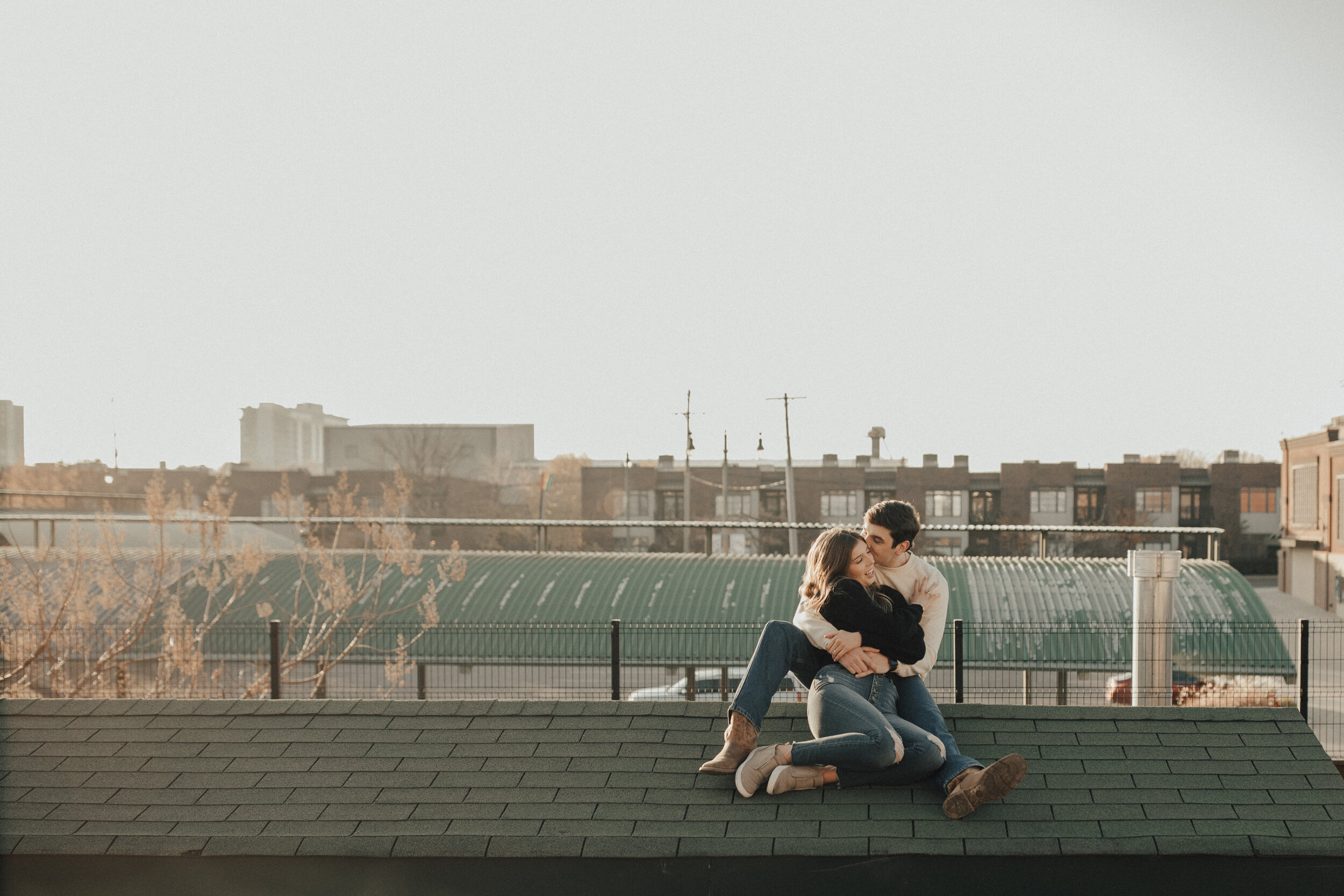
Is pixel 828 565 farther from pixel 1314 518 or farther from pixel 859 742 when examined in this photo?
pixel 1314 518

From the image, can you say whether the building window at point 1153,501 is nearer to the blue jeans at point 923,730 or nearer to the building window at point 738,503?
the building window at point 738,503

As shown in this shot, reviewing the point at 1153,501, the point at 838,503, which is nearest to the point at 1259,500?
the point at 1153,501

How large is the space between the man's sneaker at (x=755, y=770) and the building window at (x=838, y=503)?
198 feet

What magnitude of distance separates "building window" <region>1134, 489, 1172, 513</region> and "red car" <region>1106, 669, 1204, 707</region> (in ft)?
155

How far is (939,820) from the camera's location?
5148mm

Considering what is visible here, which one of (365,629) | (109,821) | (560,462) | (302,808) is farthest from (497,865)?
(560,462)

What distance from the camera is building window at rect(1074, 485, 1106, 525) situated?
63.8 m

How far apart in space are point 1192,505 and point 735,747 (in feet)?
226

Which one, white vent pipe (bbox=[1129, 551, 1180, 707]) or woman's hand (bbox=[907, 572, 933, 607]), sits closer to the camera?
woman's hand (bbox=[907, 572, 933, 607])

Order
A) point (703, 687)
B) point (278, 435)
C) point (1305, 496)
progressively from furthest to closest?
point (278, 435) → point (1305, 496) → point (703, 687)

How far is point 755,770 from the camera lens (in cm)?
538

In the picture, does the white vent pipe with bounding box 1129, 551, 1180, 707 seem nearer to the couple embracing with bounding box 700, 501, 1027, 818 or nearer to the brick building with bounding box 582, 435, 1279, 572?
the couple embracing with bounding box 700, 501, 1027, 818

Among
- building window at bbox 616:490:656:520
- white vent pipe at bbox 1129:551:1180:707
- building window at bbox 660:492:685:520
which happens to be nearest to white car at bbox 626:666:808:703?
white vent pipe at bbox 1129:551:1180:707

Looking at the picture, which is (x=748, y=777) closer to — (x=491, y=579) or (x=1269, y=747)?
(x=1269, y=747)
